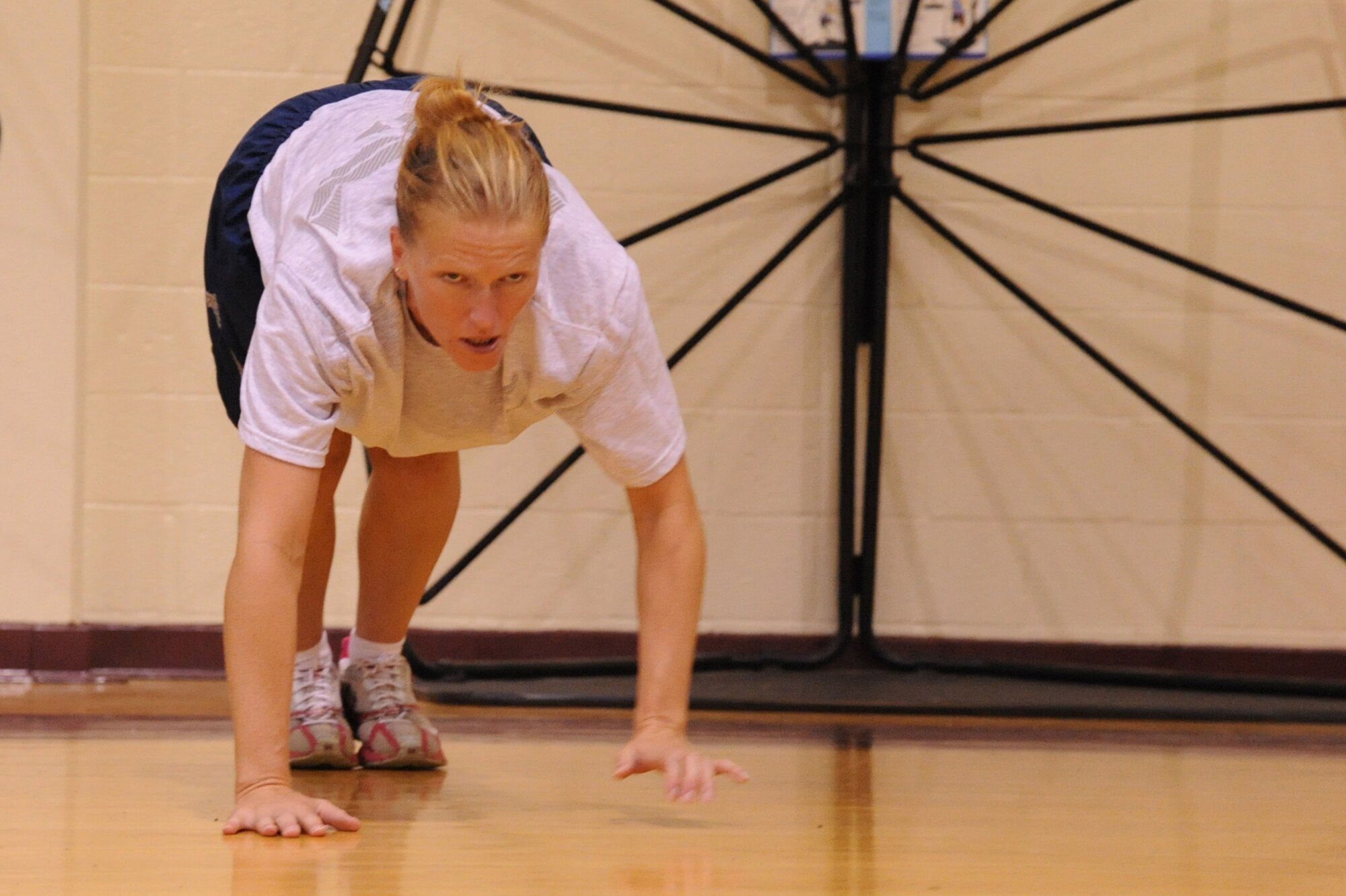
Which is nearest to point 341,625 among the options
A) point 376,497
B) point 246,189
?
point 376,497

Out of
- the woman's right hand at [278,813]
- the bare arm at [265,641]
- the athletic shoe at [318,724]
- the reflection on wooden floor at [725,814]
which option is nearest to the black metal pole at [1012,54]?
the reflection on wooden floor at [725,814]

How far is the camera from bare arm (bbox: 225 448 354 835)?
124 cm

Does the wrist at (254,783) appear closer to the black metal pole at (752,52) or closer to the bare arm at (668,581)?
the bare arm at (668,581)

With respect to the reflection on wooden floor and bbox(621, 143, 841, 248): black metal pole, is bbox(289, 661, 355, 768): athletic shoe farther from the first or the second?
bbox(621, 143, 841, 248): black metal pole

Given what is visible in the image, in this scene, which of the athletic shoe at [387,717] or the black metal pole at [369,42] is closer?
the athletic shoe at [387,717]

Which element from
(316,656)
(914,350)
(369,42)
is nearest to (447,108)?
(316,656)

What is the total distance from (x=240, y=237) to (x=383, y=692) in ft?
1.76

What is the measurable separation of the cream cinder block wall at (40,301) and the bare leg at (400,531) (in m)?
0.98

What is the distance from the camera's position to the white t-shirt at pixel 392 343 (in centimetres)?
125

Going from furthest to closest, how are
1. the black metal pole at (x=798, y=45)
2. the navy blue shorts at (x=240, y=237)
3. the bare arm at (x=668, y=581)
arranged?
1. the black metal pole at (x=798, y=45)
2. the navy blue shorts at (x=240, y=237)
3. the bare arm at (x=668, y=581)

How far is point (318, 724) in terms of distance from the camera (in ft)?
5.26

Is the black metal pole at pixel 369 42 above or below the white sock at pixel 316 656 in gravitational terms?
above

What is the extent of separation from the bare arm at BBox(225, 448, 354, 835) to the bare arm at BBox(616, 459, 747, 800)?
30 cm

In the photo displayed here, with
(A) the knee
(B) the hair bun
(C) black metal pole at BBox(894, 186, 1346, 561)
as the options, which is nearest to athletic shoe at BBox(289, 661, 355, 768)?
(A) the knee
